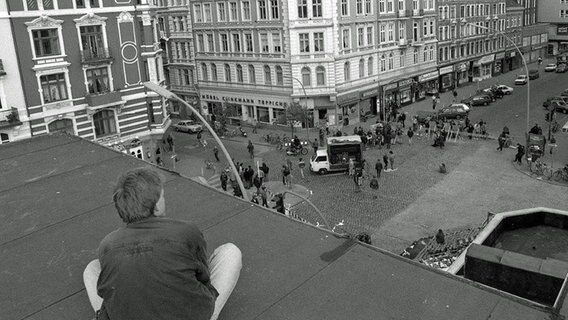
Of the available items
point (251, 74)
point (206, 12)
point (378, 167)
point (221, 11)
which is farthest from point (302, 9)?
point (378, 167)

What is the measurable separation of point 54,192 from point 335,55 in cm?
3987

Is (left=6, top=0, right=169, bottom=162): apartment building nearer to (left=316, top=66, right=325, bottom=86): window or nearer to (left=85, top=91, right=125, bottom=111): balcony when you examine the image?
(left=85, top=91, right=125, bottom=111): balcony

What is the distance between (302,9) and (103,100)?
19.8 meters

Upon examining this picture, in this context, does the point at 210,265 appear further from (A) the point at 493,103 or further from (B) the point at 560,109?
(A) the point at 493,103

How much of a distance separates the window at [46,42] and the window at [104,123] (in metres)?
4.64

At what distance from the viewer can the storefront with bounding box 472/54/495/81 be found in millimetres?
71250

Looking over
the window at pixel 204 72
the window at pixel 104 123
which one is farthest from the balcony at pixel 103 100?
the window at pixel 204 72

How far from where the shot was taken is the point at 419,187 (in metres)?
31.0

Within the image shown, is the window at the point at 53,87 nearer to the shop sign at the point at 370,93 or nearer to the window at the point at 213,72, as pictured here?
the window at the point at 213,72

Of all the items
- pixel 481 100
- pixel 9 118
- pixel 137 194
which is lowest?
pixel 481 100

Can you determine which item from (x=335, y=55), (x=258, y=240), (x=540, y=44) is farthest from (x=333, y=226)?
(x=540, y=44)

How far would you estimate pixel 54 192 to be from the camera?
28.1 ft

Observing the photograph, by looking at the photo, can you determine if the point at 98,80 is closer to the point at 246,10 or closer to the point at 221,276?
the point at 246,10

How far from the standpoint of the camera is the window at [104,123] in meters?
33.6
